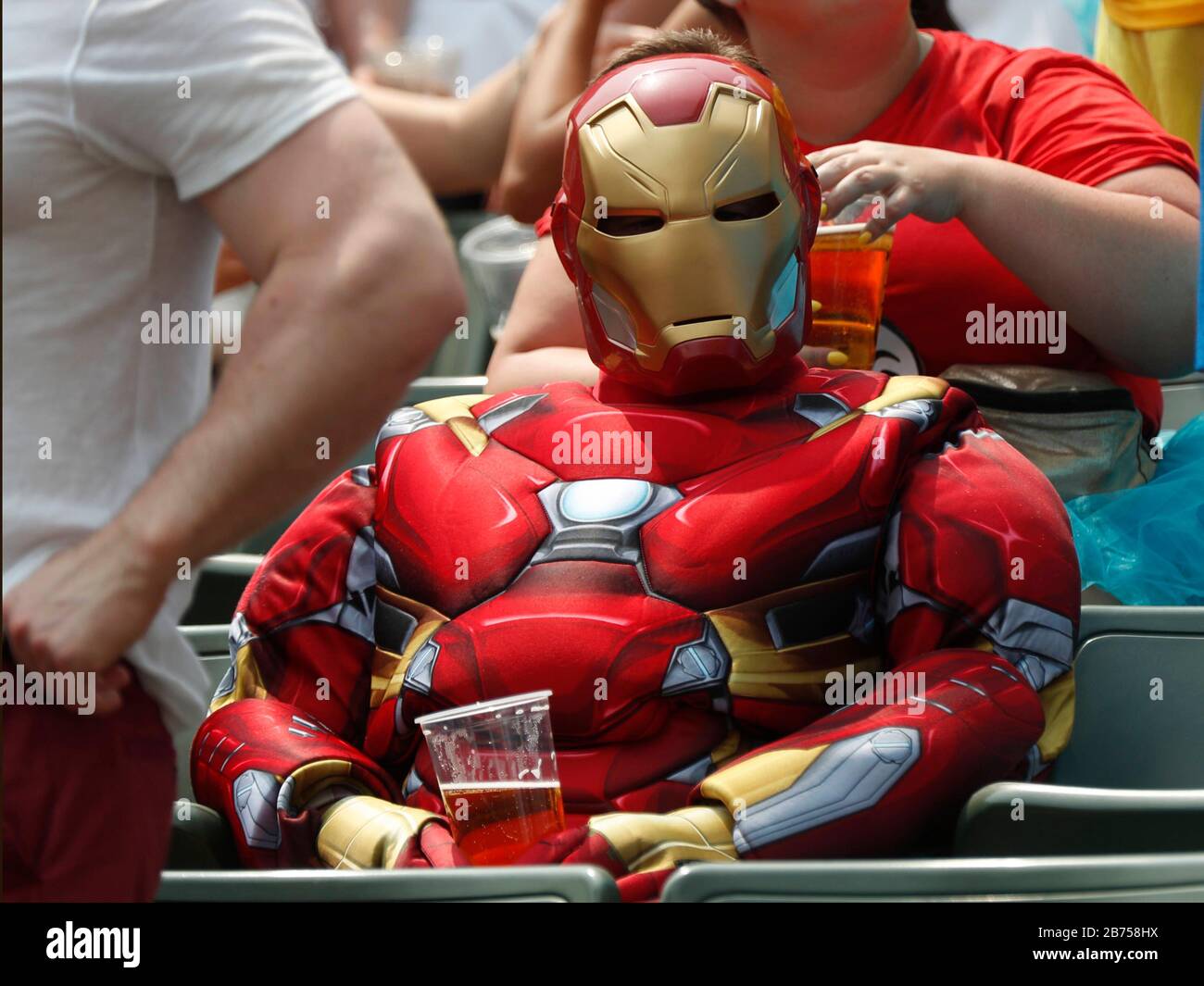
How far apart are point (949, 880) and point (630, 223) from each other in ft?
2.21

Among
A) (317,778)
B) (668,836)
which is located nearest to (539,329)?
(317,778)

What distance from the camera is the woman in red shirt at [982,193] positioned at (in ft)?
5.74

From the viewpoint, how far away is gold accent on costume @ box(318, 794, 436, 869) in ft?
4.44

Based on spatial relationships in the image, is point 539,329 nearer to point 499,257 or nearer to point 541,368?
point 541,368

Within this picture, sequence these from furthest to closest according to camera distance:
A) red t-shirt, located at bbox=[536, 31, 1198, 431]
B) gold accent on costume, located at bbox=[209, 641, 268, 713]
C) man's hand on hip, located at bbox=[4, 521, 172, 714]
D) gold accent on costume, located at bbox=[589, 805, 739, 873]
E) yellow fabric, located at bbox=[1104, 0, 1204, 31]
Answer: yellow fabric, located at bbox=[1104, 0, 1204, 31]
red t-shirt, located at bbox=[536, 31, 1198, 431]
gold accent on costume, located at bbox=[209, 641, 268, 713]
gold accent on costume, located at bbox=[589, 805, 739, 873]
man's hand on hip, located at bbox=[4, 521, 172, 714]

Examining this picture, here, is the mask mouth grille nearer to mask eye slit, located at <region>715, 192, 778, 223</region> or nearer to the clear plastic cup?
mask eye slit, located at <region>715, 192, 778, 223</region>

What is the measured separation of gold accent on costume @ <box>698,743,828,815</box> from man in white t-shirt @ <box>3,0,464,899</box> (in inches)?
24.0

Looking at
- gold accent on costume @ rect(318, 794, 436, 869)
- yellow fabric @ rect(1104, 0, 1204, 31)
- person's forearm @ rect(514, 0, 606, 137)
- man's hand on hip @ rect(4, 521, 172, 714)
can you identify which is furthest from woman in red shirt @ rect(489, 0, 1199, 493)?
man's hand on hip @ rect(4, 521, 172, 714)

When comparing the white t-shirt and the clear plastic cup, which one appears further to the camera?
the clear plastic cup

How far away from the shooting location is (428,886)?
1.13 metres

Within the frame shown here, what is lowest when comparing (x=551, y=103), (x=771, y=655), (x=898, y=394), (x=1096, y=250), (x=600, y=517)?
(x=771, y=655)

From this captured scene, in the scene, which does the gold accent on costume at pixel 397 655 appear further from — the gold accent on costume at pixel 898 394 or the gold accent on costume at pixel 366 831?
the gold accent on costume at pixel 898 394

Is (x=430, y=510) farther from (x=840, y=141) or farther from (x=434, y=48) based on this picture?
(x=434, y=48)
